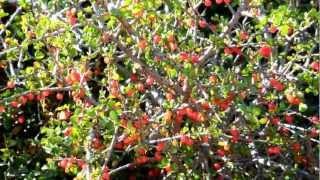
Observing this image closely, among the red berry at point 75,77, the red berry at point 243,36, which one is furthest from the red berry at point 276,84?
the red berry at point 75,77

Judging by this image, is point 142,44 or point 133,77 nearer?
point 142,44

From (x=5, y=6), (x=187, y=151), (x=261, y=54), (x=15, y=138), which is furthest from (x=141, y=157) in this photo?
(x=5, y=6)

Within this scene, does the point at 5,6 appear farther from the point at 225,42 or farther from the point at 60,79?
the point at 225,42

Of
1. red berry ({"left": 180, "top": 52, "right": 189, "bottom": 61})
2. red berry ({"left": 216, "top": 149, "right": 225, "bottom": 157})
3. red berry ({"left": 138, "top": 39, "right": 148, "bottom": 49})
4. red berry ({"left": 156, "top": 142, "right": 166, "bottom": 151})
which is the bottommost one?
red berry ({"left": 216, "top": 149, "right": 225, "bottom": 157})

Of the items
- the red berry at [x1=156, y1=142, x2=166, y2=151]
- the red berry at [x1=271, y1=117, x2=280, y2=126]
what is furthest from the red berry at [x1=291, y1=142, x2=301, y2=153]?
the red berry at [x1=156, y1=142, x2=166, y2=151]

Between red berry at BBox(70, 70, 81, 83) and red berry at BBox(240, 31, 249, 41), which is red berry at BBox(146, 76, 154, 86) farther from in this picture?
red berry at BBox(240, 31, 249, 41)

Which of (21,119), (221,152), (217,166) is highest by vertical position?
(221,152)

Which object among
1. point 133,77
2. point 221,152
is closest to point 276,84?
point 221,152

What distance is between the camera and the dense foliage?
2.86 meters

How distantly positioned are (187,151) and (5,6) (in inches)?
78.3

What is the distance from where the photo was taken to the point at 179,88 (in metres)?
2.97

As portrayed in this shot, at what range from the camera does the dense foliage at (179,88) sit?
2859 mm

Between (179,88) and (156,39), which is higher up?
(156,39)

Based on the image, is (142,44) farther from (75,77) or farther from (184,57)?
(75,77)
